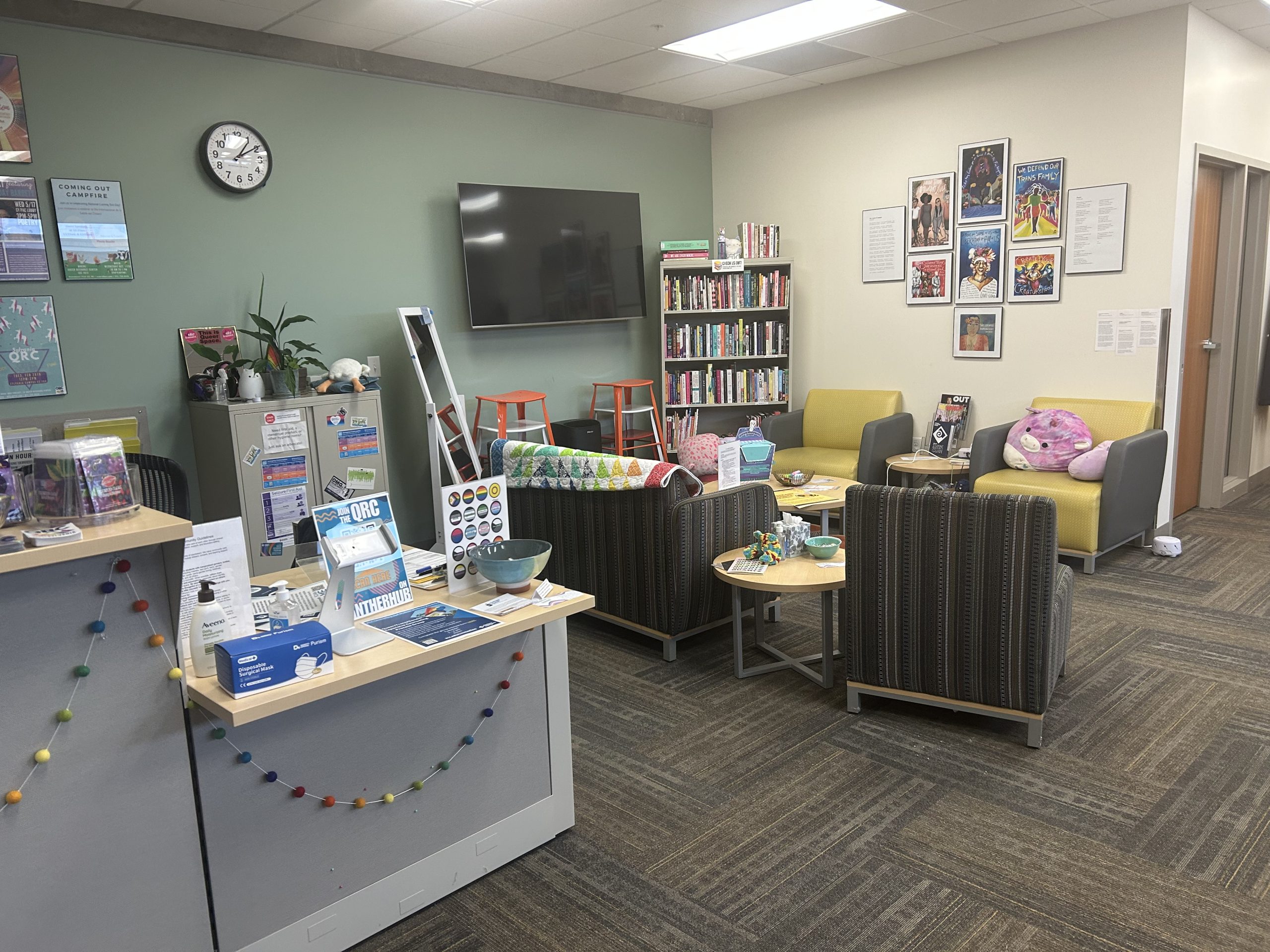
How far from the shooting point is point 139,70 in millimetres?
4375

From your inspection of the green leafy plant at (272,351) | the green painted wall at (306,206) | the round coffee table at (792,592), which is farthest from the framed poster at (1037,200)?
the green leafy plant at (272,351)

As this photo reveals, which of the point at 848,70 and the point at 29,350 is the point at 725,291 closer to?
the point at 848,70

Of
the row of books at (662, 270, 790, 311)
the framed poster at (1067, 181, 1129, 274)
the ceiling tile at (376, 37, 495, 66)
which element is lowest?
the row of books at (662, 270, 790, 311)

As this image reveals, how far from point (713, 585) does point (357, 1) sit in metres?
3.18

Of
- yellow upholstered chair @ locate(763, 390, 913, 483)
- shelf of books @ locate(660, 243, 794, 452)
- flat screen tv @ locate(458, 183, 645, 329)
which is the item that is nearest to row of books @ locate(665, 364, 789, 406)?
shelf of books @ locate(660, 243, 794, 452)

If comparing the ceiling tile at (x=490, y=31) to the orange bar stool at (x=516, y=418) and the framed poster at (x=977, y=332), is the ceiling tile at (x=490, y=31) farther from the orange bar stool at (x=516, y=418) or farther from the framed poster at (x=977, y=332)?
the framed poster at (x=977, y=332)

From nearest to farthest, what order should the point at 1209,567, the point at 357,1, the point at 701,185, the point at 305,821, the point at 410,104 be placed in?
the point at 305,821 < the point at 357,1 < the point at 1209,567 < the point at 410,104 < the point at 701,185

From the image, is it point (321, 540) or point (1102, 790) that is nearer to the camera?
point (321, 540)

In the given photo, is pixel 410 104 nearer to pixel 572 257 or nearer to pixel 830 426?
pixel 572 257

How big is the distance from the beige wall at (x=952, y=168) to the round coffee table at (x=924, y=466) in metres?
0.43

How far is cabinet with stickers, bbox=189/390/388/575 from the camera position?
438 centimetres

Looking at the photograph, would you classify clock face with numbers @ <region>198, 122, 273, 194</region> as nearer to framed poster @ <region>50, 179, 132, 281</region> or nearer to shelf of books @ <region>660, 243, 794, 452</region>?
framed poster @ <region>50, 179, 132, 281</region>

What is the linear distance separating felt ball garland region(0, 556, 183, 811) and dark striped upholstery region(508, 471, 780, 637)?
2.12m

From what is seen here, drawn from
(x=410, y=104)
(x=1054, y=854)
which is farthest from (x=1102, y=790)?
(x=410, y=104)
